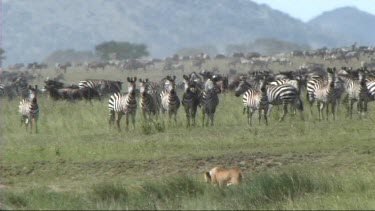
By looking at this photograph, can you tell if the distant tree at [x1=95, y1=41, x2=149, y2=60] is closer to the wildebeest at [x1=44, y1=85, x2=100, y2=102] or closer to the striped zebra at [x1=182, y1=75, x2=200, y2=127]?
the wildebeest at [x1=44, y1=85, x2=100, y2=102]

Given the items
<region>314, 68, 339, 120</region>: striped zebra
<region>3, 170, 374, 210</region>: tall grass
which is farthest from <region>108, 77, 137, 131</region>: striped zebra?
<region>3, 170, 374, 210</region>: tall grass

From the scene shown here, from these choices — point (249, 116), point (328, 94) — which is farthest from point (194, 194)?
point (328, 94)

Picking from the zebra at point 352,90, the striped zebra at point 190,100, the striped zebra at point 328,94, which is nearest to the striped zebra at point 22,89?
the striped zebra at point 190,100

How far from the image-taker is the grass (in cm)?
1421

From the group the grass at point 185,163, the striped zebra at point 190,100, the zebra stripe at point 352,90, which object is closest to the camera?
the grass at point 185,163

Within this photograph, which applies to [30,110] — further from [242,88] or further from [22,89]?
[22,89]

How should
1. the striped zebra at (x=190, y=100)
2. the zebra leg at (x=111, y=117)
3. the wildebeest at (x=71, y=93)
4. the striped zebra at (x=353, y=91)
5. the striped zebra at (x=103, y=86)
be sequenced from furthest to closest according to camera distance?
the striped zebra at (x=103, y=86) < the wildebeest at (x=71, y=93) < the striped zebra at (x=353, y=91) < the zebra leg at (x=111, y=117) < the striped zebra at (x=190, y=100)

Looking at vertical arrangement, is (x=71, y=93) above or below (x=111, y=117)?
above

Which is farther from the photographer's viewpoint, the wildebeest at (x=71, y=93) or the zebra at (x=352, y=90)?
the wildebeest at (x=71, y=93)

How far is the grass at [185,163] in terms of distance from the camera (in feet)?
46.6

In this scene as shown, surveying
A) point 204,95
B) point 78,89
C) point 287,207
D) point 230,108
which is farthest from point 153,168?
point 78,89

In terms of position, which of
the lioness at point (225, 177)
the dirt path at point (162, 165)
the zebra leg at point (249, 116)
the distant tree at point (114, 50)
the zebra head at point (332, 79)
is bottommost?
the dirt path at point (162, 165)

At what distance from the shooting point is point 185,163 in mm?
19391

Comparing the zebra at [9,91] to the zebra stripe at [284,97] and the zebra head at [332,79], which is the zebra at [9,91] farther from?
the zebra head at [332,79]
